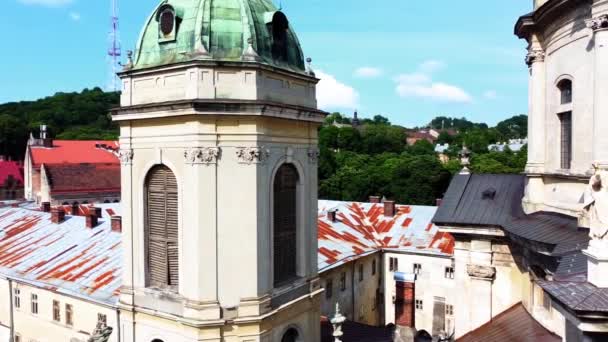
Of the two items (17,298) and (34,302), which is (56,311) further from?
(17,298)

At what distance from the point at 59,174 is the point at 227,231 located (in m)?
58.2

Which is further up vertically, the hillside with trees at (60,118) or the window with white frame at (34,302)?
the hillside with trees at (60,118)

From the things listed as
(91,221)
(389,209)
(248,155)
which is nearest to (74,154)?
(91,221)

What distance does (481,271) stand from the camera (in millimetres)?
17500

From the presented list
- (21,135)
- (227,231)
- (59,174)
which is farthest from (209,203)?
(21,135)

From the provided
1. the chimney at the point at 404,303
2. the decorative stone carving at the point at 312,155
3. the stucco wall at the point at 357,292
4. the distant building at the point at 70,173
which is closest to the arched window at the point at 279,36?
the decorative stone carving at the point at 312,155

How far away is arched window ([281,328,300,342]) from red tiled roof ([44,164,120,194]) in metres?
55.8

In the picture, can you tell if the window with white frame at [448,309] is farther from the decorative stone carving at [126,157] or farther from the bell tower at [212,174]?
the decorative stone carving at [126,157]

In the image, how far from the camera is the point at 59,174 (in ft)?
209

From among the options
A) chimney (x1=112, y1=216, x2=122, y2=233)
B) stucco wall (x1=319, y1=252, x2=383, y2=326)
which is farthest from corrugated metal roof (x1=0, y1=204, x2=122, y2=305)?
stucco wall (x1=319, y1=252, x2=383, y2=326)

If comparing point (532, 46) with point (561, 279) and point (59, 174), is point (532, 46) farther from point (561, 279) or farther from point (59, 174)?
point (59, 174)

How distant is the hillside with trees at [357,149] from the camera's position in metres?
71.2

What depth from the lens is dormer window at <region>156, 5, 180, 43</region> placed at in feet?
44.5

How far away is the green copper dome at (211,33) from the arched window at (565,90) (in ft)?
27.0
